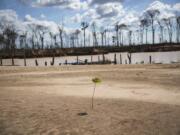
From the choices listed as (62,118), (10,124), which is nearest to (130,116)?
(62,118)

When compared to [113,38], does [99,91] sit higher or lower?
lower

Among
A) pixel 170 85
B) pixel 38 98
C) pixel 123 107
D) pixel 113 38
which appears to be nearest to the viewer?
pixel 123 107

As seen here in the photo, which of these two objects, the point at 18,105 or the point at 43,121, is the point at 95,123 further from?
the point at 18,105

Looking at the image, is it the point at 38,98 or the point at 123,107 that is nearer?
the point at 123,107

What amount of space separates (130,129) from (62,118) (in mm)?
2550

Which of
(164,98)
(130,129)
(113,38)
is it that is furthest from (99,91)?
(113,38)

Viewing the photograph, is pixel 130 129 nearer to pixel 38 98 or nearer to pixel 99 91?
pixel 38 98

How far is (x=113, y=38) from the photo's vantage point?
107562 millimetres

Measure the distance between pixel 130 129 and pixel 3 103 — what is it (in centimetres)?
661

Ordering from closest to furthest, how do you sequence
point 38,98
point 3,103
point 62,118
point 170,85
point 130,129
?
1. point 130,129
2. point 62,118
3. point 3,103
4. point 38,98
5. point 170,85

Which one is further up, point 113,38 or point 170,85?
point 113,38

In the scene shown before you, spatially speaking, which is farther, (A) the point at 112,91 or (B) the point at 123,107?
(A) the point at 112,91

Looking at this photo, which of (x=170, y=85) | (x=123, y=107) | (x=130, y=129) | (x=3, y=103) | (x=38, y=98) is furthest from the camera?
(x=170, y=85)

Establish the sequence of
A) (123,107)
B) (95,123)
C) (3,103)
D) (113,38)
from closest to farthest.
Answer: (95,123), (123,107), (3,103), (113,38)
